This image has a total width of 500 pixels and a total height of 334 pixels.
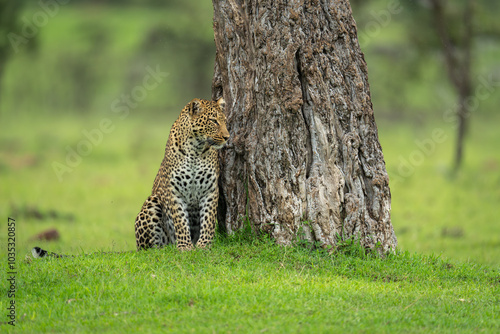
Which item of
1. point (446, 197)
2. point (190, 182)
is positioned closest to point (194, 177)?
point (190, 182)

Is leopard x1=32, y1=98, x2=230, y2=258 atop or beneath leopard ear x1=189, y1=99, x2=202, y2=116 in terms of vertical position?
beneath

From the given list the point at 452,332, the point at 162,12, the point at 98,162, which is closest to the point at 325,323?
the point at 452,332

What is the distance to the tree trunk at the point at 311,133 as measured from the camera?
26.1 feet

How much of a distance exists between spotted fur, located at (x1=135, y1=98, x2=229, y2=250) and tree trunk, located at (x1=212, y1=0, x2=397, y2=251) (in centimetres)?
49

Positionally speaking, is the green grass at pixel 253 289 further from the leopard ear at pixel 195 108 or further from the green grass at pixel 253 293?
the leopard ear at pixel 195 108

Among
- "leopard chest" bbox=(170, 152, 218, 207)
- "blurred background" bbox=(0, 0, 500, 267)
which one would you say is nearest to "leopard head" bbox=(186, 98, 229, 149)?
"leopard chest" bbox=(170, 152, 218, 207)

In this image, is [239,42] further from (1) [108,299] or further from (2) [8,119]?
(2) [8,119]

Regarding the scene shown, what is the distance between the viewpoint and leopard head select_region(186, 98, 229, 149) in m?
8.30

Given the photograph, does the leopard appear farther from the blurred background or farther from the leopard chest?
the blurred background

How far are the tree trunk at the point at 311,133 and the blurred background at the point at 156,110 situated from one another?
9.11 ft

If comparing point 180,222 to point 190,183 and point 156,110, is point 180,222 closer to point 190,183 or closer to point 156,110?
point 190,183

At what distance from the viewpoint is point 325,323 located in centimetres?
583

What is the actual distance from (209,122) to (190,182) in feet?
2.74

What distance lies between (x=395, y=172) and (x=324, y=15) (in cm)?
1293
